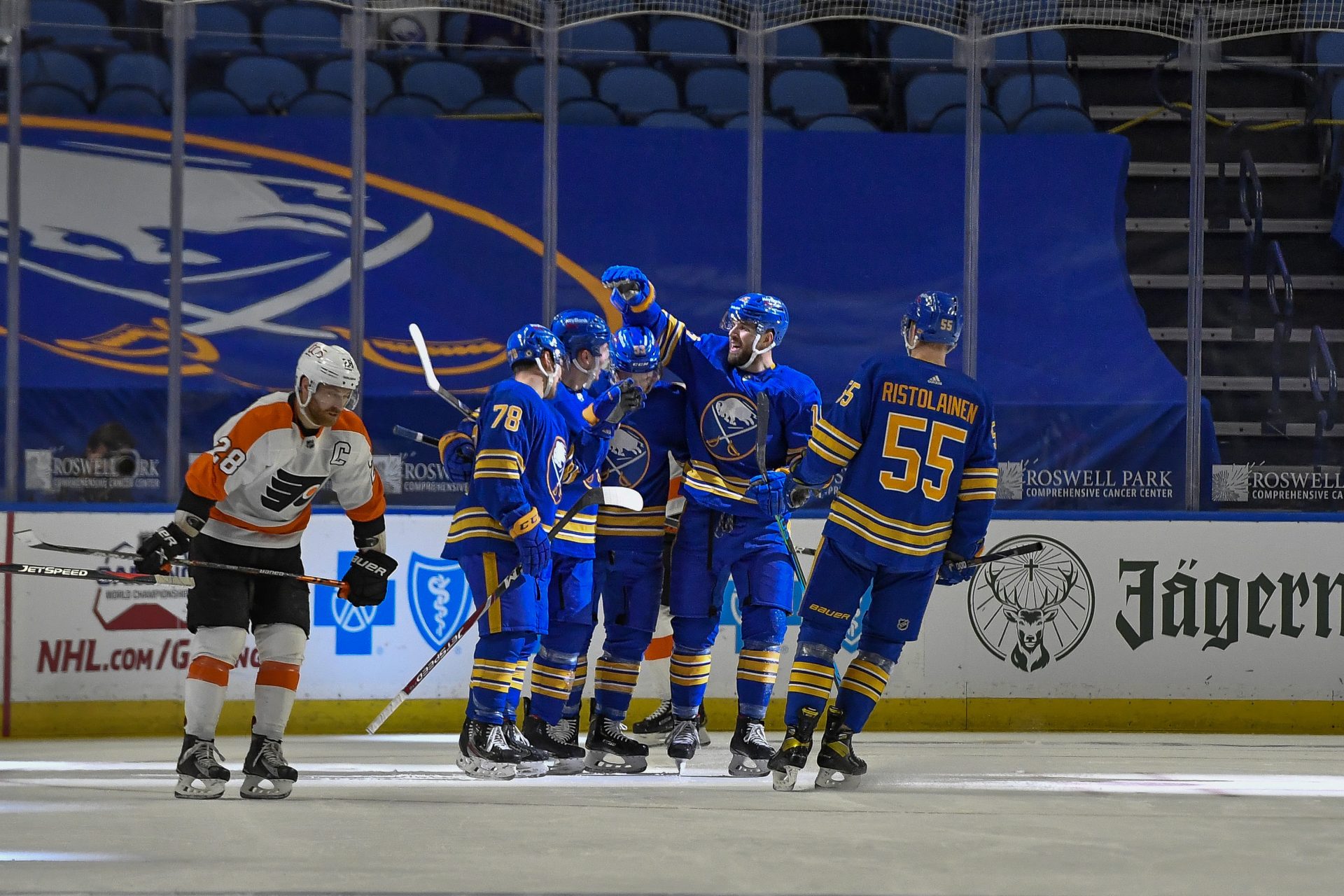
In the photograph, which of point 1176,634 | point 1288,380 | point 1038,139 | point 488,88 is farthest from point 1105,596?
point 488,88

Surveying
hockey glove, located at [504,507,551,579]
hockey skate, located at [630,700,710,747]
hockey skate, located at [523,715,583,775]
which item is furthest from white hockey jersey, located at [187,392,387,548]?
hockey skate, located at [630,700,710,747]

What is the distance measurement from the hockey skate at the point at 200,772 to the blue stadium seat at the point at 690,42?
3.96 m

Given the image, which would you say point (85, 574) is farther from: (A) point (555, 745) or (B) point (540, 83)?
(B) point (540, 83)

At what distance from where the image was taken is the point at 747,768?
4.59 metres

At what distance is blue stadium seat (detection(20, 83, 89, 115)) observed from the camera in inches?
→ 248

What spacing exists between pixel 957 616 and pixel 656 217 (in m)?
2.31

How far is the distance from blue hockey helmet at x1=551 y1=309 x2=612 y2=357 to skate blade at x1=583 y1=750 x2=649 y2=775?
1.24m

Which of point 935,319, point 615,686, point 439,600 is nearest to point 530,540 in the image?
point 615,686

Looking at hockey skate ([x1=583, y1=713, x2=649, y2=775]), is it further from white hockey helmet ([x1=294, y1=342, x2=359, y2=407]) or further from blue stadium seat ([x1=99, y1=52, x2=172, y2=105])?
blue stadium seat ([x1=99, y1=52, x2=172, y2=105])

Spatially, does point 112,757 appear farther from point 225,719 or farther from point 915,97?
point 915,97

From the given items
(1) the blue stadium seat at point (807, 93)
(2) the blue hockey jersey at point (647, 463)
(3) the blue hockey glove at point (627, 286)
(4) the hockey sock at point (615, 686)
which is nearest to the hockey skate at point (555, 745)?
(4) the hockey sock at point (615, 686)

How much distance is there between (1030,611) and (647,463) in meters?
1.93

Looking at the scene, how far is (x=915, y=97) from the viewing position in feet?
22.5

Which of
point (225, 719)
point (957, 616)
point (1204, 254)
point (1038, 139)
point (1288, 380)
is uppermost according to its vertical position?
point (1038, 139)
